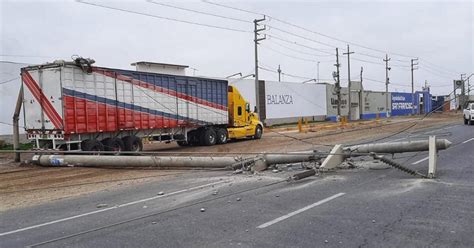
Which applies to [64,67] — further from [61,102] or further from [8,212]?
[8,212]

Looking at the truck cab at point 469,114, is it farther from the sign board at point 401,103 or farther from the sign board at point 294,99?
the sign board at point 401,103

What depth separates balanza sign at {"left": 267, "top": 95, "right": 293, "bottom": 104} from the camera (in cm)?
4950

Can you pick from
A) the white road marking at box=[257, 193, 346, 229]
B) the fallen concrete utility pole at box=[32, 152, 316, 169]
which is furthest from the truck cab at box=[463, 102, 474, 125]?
the white road marking at box=[257, 193, 346, 229]

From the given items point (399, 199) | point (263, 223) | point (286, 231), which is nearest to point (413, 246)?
Result: point (286, 231)

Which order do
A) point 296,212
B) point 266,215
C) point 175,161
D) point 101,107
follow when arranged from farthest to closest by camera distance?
point 101,107
point 175,161
point 296,212
point 266,215

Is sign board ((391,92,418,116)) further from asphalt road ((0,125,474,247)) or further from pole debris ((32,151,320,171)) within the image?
asphalt road ((0,125,474,247))

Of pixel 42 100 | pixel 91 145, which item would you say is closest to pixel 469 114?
pixel 91 145

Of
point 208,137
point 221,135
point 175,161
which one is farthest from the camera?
point 221,135

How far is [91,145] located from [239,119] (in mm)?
11735

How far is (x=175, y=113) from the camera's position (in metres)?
21.8

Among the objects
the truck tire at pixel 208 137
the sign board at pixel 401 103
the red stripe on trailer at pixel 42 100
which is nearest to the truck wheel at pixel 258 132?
the truck tire at pixel 208 137

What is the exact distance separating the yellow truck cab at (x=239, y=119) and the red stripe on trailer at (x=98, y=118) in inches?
279

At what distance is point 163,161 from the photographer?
13852 millimetres

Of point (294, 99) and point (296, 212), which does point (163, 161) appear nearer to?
point (296, 212)
